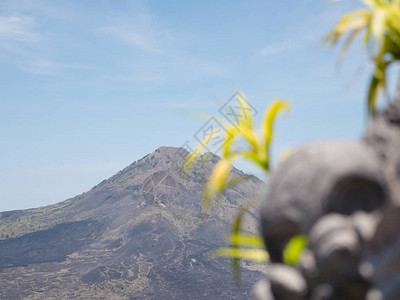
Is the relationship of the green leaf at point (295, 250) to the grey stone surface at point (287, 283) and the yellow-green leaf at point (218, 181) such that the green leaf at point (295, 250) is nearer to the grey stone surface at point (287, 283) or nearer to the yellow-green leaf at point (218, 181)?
the grey stone surface at point (287, 283)

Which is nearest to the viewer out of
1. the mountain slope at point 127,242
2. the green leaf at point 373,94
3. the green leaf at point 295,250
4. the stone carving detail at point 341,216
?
the stone carving detail at point 341,216

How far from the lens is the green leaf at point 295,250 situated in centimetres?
512

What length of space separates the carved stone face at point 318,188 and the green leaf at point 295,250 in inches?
4.5

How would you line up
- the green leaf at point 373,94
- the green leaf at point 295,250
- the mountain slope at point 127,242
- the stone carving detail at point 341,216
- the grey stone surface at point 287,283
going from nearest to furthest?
1. the stone carving detail at point 341,216
2. the grey stone surface at point 287,283
3. the green leaf at point 295,250
4. the green leaf at point 373,94
5. the mountain slope at point 127,242

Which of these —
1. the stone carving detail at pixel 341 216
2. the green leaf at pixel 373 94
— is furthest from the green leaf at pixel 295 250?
the green leaf at pixel 373 94

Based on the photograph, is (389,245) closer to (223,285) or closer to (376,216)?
(376,216)

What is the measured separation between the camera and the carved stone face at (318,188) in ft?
16.4

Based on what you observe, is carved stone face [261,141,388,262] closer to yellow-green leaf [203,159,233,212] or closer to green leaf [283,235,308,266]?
green leaf [283,235,308,266]

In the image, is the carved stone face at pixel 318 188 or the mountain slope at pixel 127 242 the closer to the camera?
the carved stone face at pixel 318 188

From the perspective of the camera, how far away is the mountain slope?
9444 centimetres

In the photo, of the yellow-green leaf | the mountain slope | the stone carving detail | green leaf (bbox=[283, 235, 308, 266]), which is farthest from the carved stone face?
the mountain slope

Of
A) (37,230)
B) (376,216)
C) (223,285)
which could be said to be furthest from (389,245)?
(37,230)

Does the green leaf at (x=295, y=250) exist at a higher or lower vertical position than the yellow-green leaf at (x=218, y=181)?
lower

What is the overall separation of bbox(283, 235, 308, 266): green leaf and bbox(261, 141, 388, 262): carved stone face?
4.5 inches
